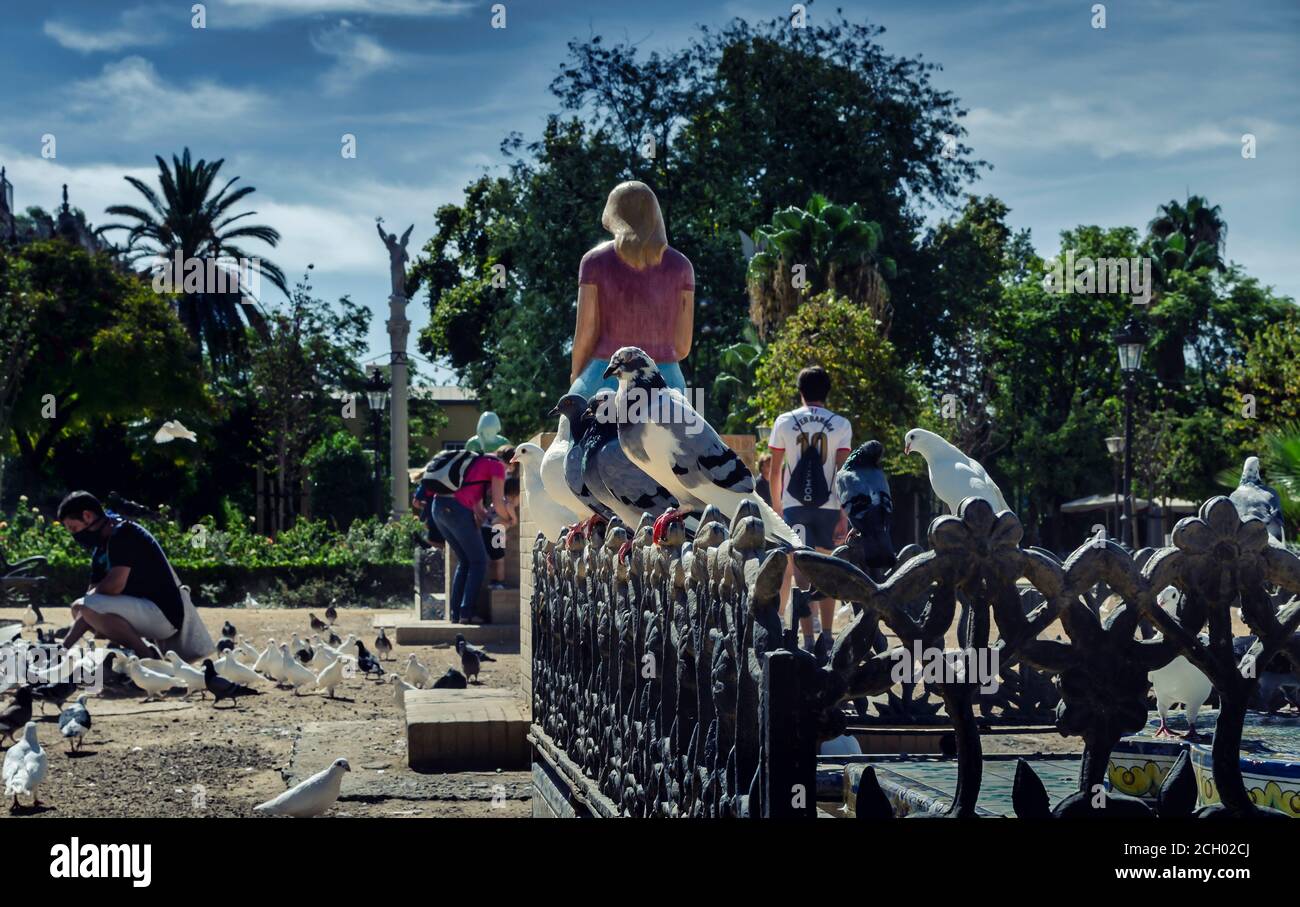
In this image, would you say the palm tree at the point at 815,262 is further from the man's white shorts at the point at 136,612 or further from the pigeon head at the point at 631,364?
the pigeon head at the point at 631,364

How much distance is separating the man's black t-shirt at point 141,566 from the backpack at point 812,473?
5.07 m

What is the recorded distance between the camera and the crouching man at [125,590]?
10.7 meters

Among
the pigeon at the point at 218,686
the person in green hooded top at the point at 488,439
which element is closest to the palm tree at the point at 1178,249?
the person in green hooded top at the point at 488,439

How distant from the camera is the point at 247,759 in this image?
25.9 feet

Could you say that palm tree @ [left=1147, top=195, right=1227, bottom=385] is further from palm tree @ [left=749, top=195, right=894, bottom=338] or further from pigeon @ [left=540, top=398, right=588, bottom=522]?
pigeon @ [left=540, top=398, right=588, bottom=522]

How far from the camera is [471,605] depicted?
48.4 ft

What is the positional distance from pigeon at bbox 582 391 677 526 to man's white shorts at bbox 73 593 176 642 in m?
6.26

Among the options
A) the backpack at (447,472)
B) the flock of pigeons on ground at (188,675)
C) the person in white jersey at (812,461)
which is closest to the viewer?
the flock of pigeons on ground at (188,675)

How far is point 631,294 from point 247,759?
10.8ft

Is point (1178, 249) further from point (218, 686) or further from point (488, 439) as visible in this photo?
point (218, 686)

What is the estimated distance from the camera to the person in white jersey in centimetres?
859

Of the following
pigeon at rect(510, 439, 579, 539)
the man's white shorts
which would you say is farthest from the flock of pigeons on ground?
pigeon at rect(510, 439, 579, 539)
